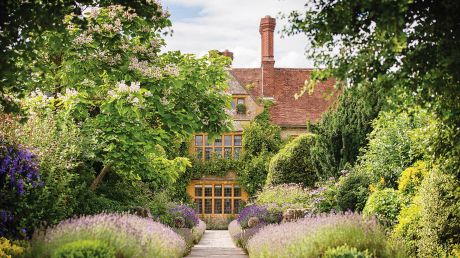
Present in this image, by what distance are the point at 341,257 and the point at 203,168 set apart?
2371cm

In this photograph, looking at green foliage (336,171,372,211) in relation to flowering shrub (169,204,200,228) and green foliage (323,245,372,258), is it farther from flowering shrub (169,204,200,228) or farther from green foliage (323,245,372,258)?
flowering shrub (169,204,200,228)

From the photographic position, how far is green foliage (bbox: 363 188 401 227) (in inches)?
400

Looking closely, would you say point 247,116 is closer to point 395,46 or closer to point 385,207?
point 385,207

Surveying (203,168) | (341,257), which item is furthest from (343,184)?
(203,168)

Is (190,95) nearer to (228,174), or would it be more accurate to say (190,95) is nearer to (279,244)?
(279,244)

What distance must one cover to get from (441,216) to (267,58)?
24.7 m

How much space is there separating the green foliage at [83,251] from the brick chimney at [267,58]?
A: 83.7ft

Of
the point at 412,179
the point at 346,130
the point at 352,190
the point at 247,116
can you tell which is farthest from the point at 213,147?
the point at 412,179

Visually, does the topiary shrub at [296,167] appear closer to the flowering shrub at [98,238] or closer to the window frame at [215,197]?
the window frame at [215,197]

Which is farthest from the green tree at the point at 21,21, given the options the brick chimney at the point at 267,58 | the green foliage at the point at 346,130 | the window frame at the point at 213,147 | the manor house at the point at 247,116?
the brick chimney at the point at 267,58

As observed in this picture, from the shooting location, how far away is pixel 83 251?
666 cm

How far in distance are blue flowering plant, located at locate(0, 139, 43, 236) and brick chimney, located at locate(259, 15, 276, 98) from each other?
A: 2334 cm

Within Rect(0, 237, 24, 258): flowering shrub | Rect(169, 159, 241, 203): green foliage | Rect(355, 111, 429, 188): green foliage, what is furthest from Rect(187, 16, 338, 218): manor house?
Rect(0, 237, 24, 258): flowering shrub

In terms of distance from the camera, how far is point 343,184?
12914 millimetres
